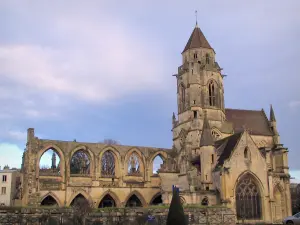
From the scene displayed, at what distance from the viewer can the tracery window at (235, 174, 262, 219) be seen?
4284cm

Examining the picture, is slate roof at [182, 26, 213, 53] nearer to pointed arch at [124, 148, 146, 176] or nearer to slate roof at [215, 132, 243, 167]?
pointed arch at [124, 148, 146, 176]

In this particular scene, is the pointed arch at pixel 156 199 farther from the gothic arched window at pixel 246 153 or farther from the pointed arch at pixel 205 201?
the gothic arched window at pixel 246 153

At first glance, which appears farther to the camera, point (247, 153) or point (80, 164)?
point (80, 164)

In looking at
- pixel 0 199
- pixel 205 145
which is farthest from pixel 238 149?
pixel 0 199

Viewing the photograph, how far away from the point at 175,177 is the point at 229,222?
23495 millimetres

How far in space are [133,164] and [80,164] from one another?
321 inches

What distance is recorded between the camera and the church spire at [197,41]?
58.5 metres

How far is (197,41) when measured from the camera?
59.0 metres

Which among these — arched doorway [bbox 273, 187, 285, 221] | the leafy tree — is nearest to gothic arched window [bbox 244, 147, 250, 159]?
arched doorway [bbox 273, 187, 285, 221]

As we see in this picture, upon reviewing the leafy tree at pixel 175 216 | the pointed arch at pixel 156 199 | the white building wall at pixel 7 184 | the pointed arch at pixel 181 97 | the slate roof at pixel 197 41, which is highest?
the slate roof at pixel 197 41

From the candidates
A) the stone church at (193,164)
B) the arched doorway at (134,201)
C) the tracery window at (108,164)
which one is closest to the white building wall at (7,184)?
the stone church at (193,164)

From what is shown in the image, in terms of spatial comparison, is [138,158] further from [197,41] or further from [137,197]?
[197,41]

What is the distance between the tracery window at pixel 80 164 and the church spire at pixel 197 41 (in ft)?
66.0

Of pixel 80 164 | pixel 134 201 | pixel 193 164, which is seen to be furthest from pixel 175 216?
pixel 80 164
